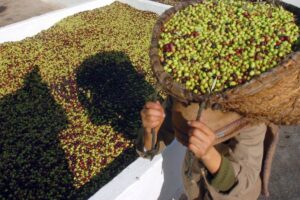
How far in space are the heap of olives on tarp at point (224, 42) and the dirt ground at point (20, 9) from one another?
11605mm

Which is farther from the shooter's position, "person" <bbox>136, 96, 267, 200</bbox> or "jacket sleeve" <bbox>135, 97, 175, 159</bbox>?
"jacket sleeve" <bbox>135, 97, 175, 159</bbox>

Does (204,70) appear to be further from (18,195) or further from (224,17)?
(18,195)

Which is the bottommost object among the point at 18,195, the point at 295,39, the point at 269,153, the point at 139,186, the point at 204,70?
the point at 18,195

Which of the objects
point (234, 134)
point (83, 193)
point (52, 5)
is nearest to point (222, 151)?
point (234, 134)

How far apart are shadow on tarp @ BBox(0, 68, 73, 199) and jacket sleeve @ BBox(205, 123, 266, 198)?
341 centimetres

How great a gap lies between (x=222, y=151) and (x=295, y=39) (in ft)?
4.26

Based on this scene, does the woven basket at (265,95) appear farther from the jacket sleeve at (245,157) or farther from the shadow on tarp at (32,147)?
the shadow on tarp at (32,147)

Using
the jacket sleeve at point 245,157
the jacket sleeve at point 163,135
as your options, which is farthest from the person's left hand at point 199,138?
the jacket sleeve at point 163,135

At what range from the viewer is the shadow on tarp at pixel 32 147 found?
5.94 m

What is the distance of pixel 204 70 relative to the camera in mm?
3250

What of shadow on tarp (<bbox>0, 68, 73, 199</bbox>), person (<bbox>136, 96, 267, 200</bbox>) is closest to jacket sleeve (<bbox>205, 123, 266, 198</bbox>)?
person (<bbox>136, 96, 267, 200</bbox>)

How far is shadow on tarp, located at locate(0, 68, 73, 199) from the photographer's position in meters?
5.94

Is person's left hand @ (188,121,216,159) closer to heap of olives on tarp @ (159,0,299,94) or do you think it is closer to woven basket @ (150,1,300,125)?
woven basket @ (150,1,300,125)

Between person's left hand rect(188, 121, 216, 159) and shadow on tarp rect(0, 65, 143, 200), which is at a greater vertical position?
person's left hand rect(188, 121, 216, 159)
